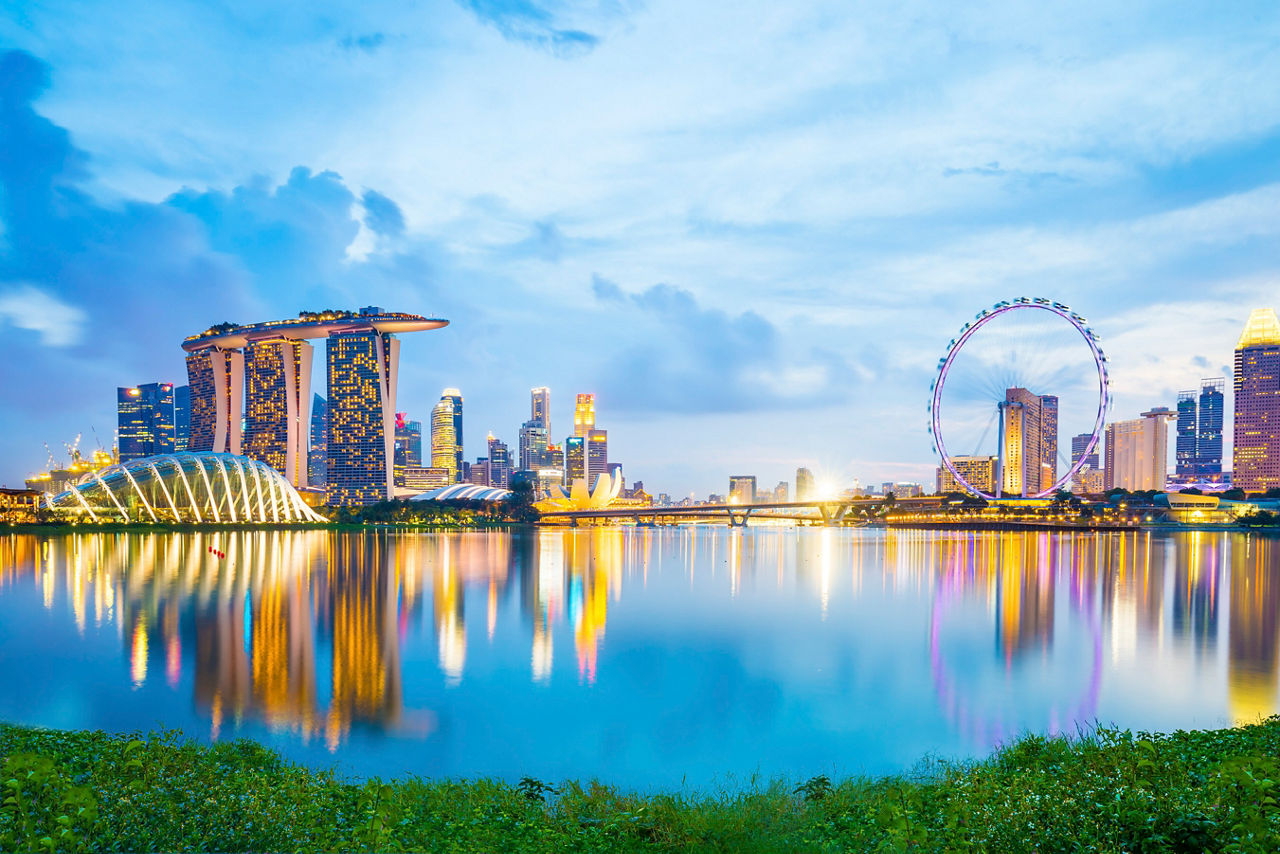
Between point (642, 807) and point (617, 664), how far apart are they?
13522 mm

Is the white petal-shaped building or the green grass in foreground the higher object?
the green grass in foreground

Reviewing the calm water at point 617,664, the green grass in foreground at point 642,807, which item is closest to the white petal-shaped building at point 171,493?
the calm water at point 617,664

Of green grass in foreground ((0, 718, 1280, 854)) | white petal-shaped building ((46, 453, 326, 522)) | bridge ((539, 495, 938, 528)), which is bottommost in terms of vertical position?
bridge ((539, 495, 938, 528))

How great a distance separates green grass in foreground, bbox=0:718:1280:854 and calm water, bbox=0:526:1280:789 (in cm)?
284

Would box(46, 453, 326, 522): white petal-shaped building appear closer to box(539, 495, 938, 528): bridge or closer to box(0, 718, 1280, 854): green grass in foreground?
box(539, 495, 938, 528): bridge

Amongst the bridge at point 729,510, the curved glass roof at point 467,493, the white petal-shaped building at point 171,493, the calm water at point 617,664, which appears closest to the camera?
the calm water at point 617,664

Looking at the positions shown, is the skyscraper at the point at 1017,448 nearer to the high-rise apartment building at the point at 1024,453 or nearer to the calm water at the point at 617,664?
the high-rise apartment building at the point at 1024,453

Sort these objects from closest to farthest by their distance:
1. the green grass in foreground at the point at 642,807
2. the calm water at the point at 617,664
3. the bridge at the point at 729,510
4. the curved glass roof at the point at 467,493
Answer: the green grass in foreground at the point at 642,807, the calm water at the point at 617,664, the bridge at the point at 729,510, the curved glass roof at the point at 467,493

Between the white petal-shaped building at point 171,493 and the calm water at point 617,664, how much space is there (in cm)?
5805

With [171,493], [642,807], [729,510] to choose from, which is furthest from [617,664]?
[729,510]

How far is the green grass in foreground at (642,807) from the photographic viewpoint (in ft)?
22.5

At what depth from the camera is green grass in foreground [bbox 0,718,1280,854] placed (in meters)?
6.86

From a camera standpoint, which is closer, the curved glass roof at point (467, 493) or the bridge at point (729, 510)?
the bridge at point (729, 510)

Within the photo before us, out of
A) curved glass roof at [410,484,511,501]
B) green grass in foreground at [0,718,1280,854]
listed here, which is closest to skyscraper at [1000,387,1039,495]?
curved glass roof at [410,484,511,501]
